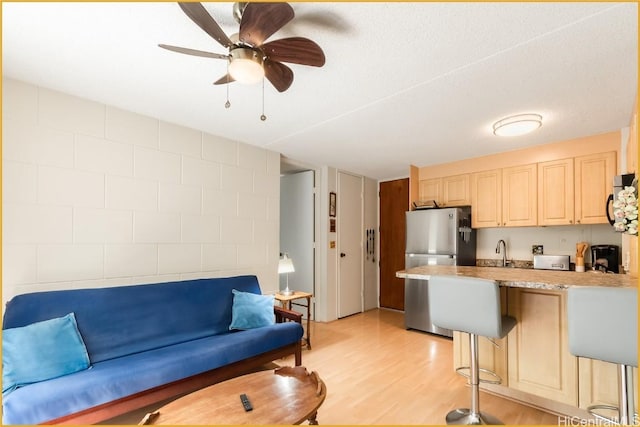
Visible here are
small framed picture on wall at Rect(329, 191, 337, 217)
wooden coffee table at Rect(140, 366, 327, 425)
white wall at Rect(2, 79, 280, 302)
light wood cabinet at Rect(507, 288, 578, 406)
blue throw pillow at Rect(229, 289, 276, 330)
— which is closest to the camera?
wooden coffee table at Rect(140, 366, 327, 425)

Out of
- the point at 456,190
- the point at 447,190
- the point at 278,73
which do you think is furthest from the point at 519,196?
the point at 278,73

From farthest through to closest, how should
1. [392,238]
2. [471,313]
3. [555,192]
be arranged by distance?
[392,238] < [555,192] < [471,313]

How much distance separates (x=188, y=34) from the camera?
64.7 inches

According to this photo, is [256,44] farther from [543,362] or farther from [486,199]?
[486,199]

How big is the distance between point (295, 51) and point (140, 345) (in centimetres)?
238

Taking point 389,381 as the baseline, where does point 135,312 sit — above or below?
above

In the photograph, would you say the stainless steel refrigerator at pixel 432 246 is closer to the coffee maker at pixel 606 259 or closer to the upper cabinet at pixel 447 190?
the upper cabinet at pixel 447 190

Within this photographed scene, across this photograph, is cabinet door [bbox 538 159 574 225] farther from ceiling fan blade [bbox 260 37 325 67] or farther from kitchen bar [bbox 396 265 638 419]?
ceiling fan blade [bbox 260 37 325 67]

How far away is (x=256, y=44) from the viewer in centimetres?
147

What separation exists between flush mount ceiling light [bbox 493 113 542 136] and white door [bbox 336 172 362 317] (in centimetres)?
247

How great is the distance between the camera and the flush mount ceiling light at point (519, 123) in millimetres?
2607

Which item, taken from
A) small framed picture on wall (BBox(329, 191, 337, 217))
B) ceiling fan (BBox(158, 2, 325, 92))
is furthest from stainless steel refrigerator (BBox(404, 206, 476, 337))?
ceiling fan (BBox(158, 2, 325, 92))

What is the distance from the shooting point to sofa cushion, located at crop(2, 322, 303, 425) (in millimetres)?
1634

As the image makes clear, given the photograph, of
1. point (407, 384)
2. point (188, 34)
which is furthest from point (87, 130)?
point (407, 384)
